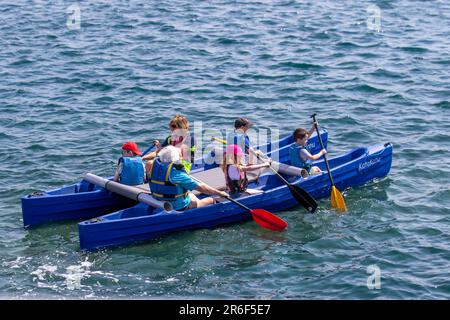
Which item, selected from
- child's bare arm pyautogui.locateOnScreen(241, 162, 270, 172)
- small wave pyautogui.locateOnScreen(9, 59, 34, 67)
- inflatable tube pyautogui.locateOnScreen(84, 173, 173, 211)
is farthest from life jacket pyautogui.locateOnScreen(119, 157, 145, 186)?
small wave pyautogui.locateOnScreen(9, 59, 34, 67)

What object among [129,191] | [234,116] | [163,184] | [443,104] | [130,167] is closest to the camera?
[163,184]

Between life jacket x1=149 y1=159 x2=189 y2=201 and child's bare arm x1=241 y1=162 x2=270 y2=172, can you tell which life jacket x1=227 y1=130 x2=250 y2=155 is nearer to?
child's bare arm x1=241 y1=162 x2=270 y2=172

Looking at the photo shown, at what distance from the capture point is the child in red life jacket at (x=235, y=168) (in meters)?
13.9

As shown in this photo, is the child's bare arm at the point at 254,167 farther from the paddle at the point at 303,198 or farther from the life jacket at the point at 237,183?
the paddle at the point at 303,198

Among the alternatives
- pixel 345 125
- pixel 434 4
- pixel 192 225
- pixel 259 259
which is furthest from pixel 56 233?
pixel 434 4

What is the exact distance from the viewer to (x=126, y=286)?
11938mm

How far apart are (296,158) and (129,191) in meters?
3.13

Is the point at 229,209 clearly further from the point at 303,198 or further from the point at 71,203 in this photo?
the point at 71,203

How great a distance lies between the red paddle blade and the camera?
1349 cm

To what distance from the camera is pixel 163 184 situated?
13.2 metres

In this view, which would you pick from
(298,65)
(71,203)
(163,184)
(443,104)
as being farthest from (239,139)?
(298,65)

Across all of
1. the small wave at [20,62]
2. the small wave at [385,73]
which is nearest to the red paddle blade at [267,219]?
the small wave at [385,73]

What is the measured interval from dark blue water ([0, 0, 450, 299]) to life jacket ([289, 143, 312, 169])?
0.91 metres

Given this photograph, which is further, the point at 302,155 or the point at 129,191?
the point at 302,155
